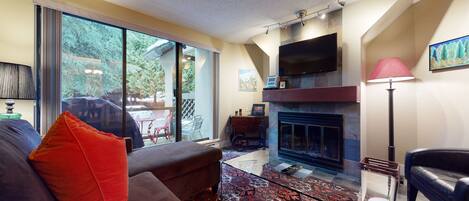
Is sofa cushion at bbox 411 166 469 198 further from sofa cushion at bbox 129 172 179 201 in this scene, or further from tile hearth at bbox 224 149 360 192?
sofa cushion at bbox 129 172 179 201

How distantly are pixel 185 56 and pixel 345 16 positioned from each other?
8.84 feet

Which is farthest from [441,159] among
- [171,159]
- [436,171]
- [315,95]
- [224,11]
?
[224,11]

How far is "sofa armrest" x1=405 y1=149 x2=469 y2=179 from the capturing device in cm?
166

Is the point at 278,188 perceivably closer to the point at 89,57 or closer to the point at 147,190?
the point at 147,190

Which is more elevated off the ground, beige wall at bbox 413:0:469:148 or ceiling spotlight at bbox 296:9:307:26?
ceiling spotlight at bbox 296:9:307:26

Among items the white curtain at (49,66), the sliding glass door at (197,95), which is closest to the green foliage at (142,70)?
the sliding glass door at (197,95)

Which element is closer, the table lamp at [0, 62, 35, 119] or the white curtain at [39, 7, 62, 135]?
the table lamp at [0, 62, 35, 119]

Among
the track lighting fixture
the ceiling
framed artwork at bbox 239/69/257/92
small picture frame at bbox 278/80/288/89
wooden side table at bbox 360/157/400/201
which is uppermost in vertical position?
the ceiling

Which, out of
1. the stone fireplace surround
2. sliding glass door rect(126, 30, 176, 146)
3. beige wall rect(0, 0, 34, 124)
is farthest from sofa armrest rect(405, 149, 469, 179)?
beige wall rect(0, 0, 34, 124)

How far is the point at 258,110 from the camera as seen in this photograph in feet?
14.2

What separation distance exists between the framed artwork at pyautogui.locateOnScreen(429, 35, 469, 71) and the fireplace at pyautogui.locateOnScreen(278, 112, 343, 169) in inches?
45.8

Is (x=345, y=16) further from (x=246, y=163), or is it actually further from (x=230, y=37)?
(x=246, y=163)

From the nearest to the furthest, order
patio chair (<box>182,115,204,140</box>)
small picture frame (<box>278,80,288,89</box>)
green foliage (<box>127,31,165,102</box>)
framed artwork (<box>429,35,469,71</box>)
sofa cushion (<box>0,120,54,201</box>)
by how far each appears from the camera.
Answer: sofa cushion (<box>0,120,54,201</box>) → framed artwork (<box>429,35,469,71</box>) → green foliage (<box>127,31,165,102</box>) → small picture frame (<box>278,80,288,89</box>) → patio chair (<box>182,115,204,140</box>)

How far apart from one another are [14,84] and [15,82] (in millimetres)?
20
